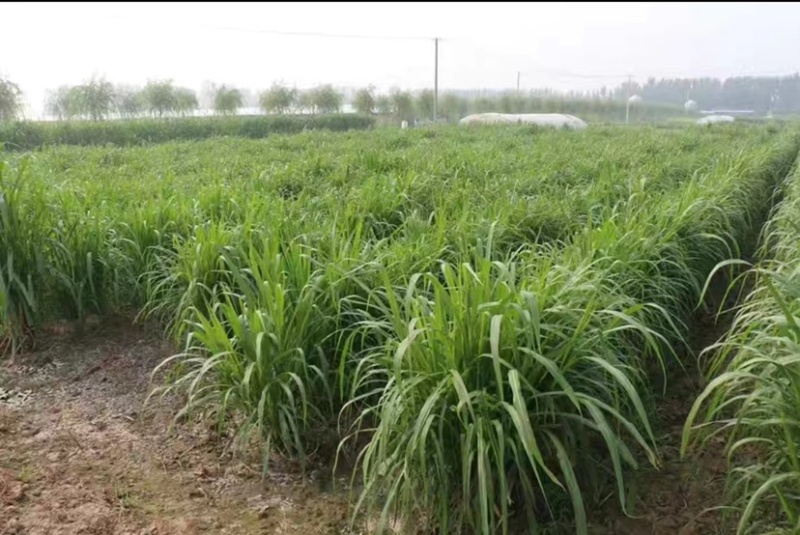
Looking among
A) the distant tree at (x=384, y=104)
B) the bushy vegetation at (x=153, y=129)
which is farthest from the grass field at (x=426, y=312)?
the distant tree at (x=384, y=104)

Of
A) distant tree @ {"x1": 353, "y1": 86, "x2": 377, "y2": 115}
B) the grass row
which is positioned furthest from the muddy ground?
distant tree @ {"x1": 353, "y1": 86, "x2": 377, "y2": 115}

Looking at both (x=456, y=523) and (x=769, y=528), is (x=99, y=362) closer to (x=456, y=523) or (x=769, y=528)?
(x=456, y=523)

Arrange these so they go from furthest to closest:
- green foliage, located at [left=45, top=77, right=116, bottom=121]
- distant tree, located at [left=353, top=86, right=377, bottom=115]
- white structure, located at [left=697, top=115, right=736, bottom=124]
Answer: distant tree, located at [left=353, top=86, right=377, bottom=115] < white structure, located at [left=697, top=115, right=736, bottom=124] < green foliage, located at [left=45, top=77, right=116, bottom=121]

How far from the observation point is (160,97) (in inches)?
456

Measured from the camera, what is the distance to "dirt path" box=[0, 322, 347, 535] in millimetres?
1584

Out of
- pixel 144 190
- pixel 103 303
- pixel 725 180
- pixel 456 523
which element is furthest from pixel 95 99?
pixel 456 523

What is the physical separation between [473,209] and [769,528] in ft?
7.07

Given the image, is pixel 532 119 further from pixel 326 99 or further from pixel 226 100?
pixel 226 100

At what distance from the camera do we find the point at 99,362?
8.07 ft

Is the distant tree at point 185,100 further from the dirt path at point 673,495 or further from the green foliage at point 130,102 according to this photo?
the dirt path at point 673,495

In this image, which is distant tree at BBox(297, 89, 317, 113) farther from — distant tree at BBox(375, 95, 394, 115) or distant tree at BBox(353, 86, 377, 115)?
distant tree at BBox(375, 95, 394, 115)

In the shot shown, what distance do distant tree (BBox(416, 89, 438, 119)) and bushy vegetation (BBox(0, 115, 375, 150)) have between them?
1655 millimetres

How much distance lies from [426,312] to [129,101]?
10.9 metres

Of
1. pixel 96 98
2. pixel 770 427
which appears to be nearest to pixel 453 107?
pixel 96 98
